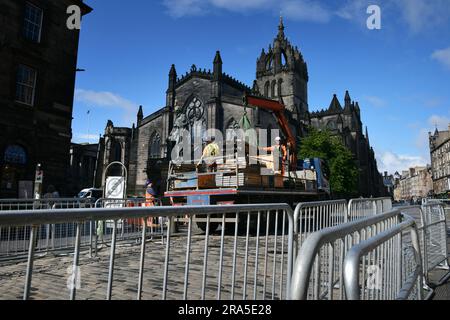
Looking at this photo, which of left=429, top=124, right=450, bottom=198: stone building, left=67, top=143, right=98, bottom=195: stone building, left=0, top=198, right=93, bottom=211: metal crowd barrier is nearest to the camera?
left=0, top=198, right=93, bottom=211: metal crowd barrier

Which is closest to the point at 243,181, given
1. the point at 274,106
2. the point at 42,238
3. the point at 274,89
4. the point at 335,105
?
the point at 274,106

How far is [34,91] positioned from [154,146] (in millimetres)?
30529

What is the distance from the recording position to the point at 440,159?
8512 centimetres

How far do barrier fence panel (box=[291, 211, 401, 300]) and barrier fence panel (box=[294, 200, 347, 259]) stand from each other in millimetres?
1633

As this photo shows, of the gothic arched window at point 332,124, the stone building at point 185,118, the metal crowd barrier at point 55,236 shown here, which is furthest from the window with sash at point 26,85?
the gothic arched window at point 332,124

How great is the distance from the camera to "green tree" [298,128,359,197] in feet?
133

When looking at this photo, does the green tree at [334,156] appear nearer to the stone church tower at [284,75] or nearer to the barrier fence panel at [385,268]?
the stone church tower at [284,75]

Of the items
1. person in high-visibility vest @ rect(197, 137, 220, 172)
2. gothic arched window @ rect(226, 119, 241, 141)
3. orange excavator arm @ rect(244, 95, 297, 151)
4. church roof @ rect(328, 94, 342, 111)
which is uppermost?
church roof @ rect(328, 94, 342, 111)

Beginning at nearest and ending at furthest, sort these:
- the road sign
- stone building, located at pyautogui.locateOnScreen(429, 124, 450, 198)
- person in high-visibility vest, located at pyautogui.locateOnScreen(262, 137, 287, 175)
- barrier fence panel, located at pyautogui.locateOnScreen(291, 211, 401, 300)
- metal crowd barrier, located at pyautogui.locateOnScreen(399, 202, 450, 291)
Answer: barrier fence panel, located at pyautogui.locateOnScreen(291, 211, 401, 300) → metal crowd barrier, located at pyautogui.locateOnScreen(399, 202, 450, 291) → the road sign → person in high-visibility vest, located at pyautogui.locateOnScreen(262, 137, 287, 175) → stone building, located at pyautogui.locateOnScreen(429, 124, 450, 198)

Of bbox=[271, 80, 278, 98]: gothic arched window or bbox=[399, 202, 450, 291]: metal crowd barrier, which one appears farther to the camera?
bbox=[271, 80, 278, 98]: gothic arched window

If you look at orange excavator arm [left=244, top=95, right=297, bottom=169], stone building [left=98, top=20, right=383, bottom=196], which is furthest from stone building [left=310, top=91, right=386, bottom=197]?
orange excavator arm [left=244, top=95, right=297, bottom=169]

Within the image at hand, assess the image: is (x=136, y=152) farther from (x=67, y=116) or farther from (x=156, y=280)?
(x=156, y=280)

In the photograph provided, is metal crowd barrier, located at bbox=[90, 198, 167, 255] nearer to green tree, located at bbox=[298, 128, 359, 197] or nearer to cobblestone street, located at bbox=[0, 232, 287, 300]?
cobblestone street, located at bbox=[0, 232, 287, 300]

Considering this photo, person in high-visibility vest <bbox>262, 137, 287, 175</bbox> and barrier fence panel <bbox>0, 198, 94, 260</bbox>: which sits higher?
person in high-visibility vest <bbox>262, 137, 287, 175</bbox>
